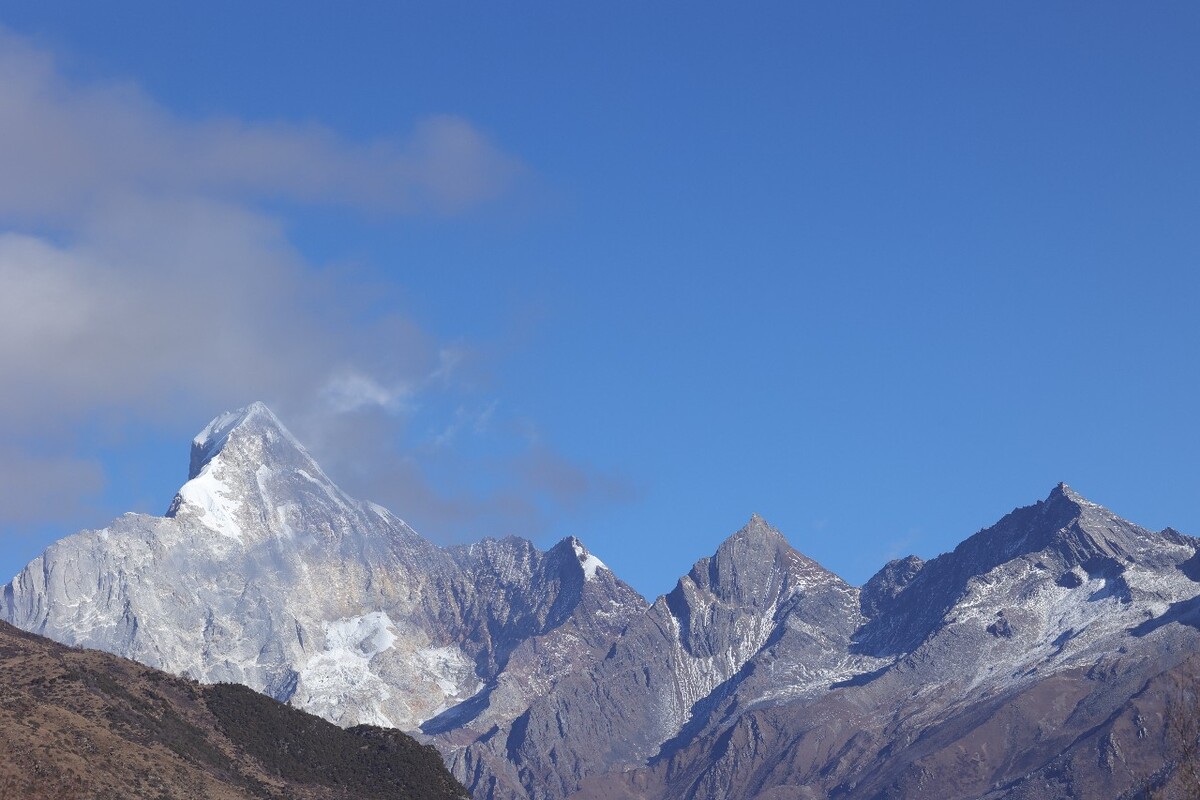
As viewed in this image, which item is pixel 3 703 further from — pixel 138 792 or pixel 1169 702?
pixel 1169 702

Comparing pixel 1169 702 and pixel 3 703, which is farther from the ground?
pixel 3 703

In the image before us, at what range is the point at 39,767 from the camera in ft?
608

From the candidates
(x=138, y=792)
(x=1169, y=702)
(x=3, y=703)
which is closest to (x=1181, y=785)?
(x=1169, y=702)

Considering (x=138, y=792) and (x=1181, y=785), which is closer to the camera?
(x=1181, y=785)

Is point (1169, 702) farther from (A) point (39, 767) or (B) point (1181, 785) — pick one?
(A) point (39, 767)

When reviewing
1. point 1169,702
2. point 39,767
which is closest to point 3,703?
point 39,767

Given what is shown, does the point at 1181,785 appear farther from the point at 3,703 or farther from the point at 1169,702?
the point at 3,703

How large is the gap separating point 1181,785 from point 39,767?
343ft

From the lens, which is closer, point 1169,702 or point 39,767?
point 1169,702

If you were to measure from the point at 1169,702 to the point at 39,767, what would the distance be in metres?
105

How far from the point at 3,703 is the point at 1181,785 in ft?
371

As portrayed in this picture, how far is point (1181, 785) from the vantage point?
16712 cm

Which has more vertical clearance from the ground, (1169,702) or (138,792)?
(138,792)

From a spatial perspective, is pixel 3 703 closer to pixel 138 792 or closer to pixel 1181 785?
pixel 138 792
